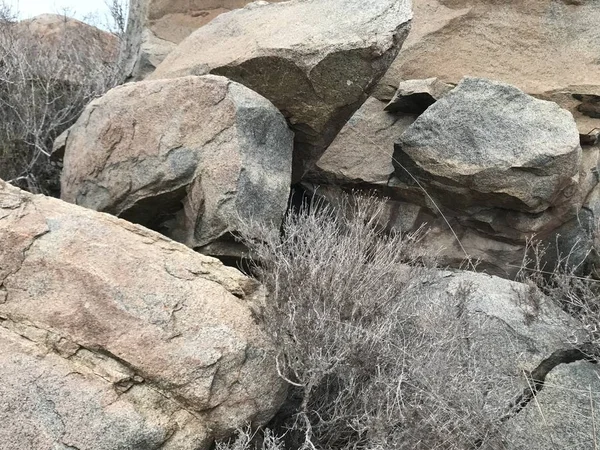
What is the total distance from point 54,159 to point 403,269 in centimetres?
280

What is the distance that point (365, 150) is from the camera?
16.1 feet

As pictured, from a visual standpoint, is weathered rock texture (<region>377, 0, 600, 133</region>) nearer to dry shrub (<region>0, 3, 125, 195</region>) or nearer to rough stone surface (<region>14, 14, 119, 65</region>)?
Answer: dry shrub (<region>0, 3, 125, 195</region>)

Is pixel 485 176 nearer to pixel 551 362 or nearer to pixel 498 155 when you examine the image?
pixel 498 155

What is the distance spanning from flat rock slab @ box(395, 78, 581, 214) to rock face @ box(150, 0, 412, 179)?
0.66 m

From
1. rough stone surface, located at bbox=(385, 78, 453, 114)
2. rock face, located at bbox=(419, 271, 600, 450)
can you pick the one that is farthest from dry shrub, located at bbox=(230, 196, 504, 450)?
rough stone surface, located at bbox=(385, 78, 453, 114)

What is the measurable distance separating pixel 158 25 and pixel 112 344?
515 centimetres

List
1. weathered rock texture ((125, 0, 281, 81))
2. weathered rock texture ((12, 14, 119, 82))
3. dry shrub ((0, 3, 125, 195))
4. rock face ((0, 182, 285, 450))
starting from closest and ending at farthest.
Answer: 1. rock face ((0, 182, 285, 450))
2. dry shrub ((0, 3, 125, 195))
3. weathered rock texture ((125, 0, 281, 81))
4. weathered rock texture ((12, 14, 119, 82))

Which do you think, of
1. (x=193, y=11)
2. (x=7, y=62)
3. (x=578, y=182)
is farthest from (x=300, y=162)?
(x=193, y=11)

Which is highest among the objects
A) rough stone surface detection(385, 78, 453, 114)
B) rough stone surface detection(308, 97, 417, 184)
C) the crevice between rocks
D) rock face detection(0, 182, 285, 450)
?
rock face detection(0, 182, 285, 450)

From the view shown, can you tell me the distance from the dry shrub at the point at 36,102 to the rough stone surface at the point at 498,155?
2686 millimetres

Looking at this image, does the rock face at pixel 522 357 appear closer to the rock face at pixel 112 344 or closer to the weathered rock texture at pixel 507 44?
the rock face at pixel 112 344

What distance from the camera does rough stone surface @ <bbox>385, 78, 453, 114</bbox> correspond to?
4836 millimetres

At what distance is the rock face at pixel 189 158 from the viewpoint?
377cm

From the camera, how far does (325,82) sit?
3887mm
